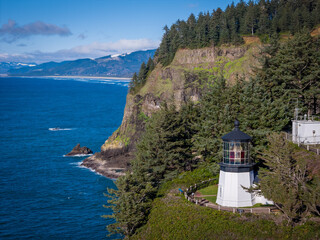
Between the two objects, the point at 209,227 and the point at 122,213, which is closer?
the point at 209,227

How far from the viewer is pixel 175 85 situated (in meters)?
84.9

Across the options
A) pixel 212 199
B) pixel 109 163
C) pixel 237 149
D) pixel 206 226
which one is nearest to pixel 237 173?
pixel 237 149

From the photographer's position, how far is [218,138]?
3638 centimetres

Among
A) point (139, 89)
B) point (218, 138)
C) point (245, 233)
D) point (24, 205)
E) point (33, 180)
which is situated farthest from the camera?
point (139, 89)

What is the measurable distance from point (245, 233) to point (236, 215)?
59.4 inches

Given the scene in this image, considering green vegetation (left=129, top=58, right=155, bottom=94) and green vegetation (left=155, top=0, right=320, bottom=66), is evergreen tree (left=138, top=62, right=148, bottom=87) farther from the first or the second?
green vegetation (left=155, top=0, right=320, bottom=66)

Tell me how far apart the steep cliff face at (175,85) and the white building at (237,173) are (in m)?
49.9

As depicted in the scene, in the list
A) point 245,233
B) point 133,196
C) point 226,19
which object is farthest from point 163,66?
point 245,233

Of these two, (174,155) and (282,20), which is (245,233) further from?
(282,20)

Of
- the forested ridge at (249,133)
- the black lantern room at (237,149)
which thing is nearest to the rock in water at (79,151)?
the forested ridge at (249,133)

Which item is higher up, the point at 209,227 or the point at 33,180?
the point at 209,227

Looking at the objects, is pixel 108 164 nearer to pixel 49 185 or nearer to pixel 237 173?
pixel 49 185

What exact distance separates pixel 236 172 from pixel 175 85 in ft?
198

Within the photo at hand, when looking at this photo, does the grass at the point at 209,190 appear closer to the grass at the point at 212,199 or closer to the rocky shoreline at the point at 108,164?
the grass at the point at 212,199
